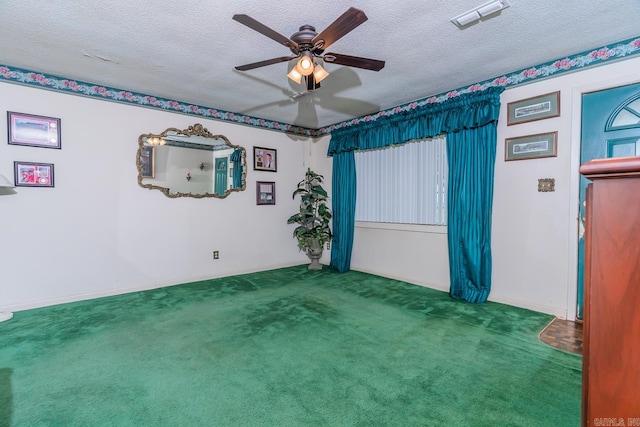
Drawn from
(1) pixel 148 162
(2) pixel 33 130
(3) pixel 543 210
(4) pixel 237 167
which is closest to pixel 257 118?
(4) pixel 237 167

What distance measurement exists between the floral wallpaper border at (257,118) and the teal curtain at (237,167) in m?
0.48

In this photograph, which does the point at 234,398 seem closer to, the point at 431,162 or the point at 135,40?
the point at 135,40

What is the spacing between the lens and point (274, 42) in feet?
8.36

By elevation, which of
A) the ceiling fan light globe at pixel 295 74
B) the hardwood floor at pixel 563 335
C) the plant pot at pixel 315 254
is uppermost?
the ceiling fan light globe at pixel 295 74

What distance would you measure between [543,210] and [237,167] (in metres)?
3.89

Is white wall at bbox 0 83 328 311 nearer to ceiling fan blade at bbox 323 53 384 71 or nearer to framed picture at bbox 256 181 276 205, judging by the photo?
framed picture at bbox 256 181 276 205

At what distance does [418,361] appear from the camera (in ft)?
7.10

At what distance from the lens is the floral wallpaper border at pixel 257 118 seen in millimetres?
2668

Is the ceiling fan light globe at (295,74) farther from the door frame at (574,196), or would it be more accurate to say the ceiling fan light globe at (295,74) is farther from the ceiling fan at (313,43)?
the door frame at (574,196)

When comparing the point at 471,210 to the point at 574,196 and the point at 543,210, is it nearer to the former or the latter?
the point at 543,210

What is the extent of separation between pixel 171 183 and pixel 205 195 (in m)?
0.47

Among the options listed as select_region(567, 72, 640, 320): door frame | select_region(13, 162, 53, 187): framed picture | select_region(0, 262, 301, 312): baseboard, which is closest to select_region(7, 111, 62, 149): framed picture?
select_region(13, 162, 53, 187): framed picture

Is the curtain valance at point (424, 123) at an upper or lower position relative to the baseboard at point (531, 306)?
upper

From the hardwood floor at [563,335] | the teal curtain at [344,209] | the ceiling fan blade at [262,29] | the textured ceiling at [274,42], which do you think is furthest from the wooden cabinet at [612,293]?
the teal curtain at [344,209]
